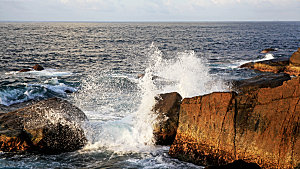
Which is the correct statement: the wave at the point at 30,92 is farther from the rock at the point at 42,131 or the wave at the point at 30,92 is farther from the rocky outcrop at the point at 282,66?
the rocky outcrop at the point at 282,66

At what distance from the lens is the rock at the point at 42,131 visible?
28.5 ft

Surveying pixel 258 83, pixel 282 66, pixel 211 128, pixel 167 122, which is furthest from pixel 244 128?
pixel 282 66

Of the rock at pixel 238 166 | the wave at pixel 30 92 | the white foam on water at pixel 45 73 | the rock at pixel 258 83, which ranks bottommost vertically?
the wave at pixel 30 92

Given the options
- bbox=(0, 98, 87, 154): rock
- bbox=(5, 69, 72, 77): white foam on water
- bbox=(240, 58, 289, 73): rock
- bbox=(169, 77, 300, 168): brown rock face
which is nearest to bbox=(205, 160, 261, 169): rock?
bbox=(169, 77, 300, 168): brown rock face

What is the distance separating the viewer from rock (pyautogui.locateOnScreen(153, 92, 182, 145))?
8.88m

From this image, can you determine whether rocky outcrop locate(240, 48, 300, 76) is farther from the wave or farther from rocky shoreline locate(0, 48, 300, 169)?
rocky shoreline locate(0, 48, 300, 169)

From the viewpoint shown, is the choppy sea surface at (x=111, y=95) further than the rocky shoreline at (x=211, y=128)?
Yes

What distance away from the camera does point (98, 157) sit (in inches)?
335

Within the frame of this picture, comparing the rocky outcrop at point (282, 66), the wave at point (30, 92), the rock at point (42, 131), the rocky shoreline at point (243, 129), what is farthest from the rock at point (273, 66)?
the rock at point (42, 131)

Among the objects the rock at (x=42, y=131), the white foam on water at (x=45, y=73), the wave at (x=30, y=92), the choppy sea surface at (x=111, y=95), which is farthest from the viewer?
the white foam on water at (x=45, y=73)

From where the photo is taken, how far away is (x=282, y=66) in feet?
78.9

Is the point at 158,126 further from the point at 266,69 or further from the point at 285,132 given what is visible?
the point at 266,69

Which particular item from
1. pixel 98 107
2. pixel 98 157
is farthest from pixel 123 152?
pixel 98 107

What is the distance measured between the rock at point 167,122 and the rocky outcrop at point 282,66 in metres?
16.6
